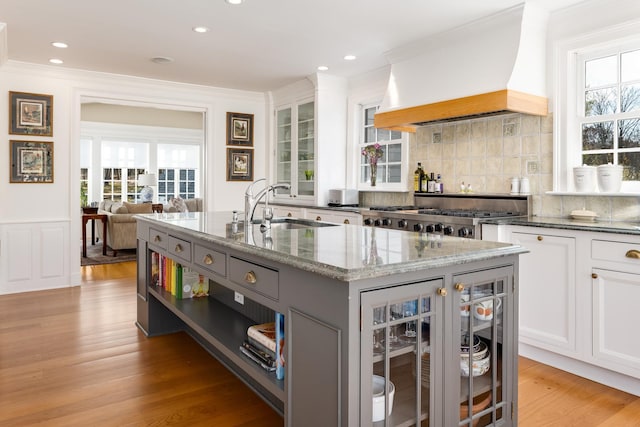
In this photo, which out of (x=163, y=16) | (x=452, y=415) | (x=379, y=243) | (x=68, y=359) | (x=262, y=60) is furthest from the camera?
(x=262, y=60)

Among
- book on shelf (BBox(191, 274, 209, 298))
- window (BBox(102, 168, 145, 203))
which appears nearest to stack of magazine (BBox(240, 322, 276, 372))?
book on shelf (BBox(191, 274, 209, 298))

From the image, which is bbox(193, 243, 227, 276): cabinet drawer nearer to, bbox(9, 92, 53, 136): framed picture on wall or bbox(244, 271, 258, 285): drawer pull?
bbox(244, 271, 258, 285): drawer pull

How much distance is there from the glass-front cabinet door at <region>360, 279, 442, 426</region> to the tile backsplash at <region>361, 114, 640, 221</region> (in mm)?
2246

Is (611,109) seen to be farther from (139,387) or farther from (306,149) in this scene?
(139,387)

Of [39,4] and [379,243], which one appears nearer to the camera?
[379,243]

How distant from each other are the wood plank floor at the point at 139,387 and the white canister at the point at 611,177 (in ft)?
4.15

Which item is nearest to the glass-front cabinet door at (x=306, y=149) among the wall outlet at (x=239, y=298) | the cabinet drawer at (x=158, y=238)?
the cabinet drawer at (x=158, y=238)

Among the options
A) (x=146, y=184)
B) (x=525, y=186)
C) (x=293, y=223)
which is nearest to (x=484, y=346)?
(x=293, y=223)

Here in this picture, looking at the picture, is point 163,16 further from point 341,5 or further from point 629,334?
point 629,334

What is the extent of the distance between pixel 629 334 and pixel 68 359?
3.39m

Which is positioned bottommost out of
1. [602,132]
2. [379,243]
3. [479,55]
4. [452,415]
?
[452,415]

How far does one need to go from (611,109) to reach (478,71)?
3.15 ft

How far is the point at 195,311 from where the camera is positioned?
2809 millimetres

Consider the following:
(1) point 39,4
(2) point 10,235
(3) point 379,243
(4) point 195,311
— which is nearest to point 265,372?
(3) point 379,243
